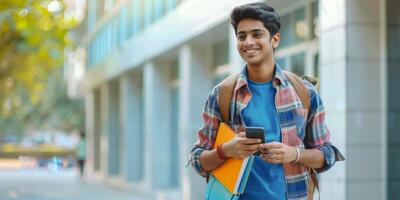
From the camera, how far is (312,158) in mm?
2814

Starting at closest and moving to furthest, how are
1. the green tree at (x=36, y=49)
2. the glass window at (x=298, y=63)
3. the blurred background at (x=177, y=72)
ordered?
the blurred background at (x=177, y=72) → the glass window at (x=298, y=63) → the green tree at (x=36, y=49)

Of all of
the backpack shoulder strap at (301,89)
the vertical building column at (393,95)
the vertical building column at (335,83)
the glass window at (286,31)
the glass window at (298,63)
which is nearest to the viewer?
the backpack shoulder strap at (301,89)

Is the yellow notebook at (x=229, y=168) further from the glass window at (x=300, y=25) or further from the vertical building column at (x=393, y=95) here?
the glass window at (x=300, y=25)

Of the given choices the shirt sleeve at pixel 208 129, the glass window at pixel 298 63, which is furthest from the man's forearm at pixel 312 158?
the glass window at pixel 298 63

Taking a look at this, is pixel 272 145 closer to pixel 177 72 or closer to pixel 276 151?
pixel 276 151

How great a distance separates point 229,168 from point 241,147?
209mm

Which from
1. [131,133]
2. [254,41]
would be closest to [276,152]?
[254,41]

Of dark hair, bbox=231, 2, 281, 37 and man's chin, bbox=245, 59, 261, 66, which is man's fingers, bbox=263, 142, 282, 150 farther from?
dark hair, bbox=231, 2, 281, 37

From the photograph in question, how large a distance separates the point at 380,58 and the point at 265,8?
20.8ft

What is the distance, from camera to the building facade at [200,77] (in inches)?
345

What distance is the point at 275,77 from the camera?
113 inches

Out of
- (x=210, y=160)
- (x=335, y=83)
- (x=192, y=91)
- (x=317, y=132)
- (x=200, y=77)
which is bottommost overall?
(x=210, y=160)

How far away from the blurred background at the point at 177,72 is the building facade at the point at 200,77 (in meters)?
0.02

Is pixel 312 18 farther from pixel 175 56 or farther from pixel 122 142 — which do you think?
pixel 122 142
